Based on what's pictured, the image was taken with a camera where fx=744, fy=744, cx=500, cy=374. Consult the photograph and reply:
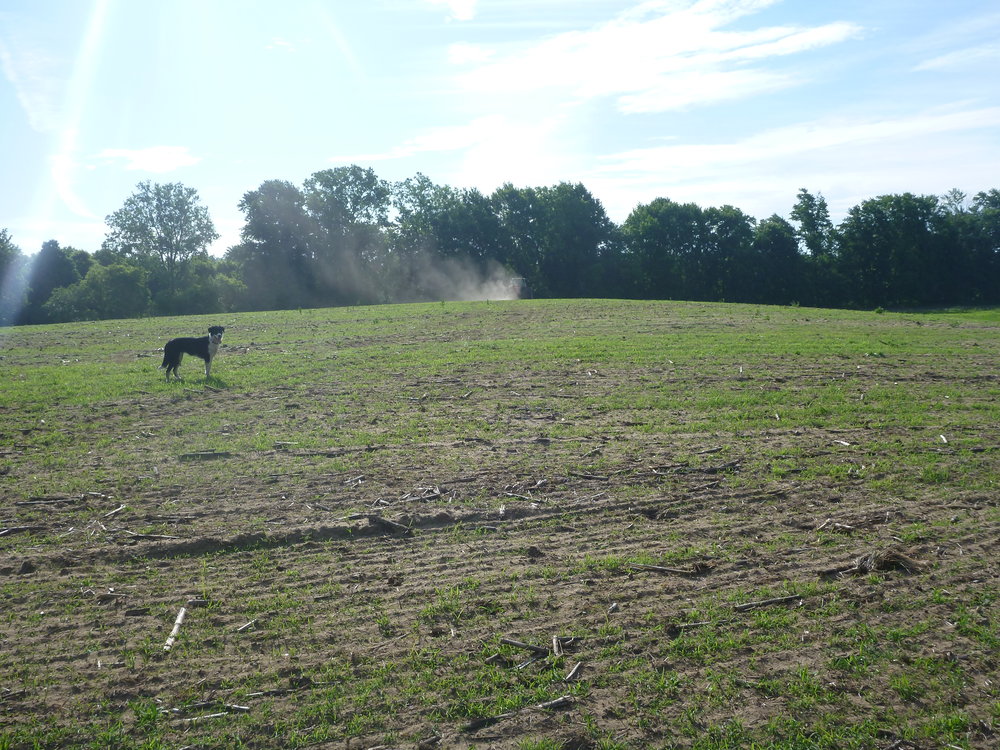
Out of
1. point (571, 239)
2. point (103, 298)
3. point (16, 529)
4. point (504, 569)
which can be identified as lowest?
point (504, 569)

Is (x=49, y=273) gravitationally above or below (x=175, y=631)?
above

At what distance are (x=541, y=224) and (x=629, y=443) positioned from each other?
67.5 metres

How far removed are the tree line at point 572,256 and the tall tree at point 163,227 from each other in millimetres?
6982

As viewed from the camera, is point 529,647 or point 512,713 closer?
point 512,713

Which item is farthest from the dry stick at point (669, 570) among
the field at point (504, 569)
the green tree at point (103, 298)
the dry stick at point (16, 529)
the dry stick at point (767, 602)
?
the green tree at point (103, 298)

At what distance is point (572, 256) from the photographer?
74188 mm

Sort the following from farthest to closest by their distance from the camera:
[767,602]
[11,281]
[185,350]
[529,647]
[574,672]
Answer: [11,281]
[185,350]
[767,602]
[529,647]
[574,672]

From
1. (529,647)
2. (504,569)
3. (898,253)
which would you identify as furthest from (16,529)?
(898,253)

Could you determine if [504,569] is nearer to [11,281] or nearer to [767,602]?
[767,602]

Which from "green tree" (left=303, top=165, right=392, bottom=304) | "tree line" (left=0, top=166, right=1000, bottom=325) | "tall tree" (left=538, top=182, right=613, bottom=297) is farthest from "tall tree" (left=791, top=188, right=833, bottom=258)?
"green tree" (left=303, top=165, right=392, bottom=304)

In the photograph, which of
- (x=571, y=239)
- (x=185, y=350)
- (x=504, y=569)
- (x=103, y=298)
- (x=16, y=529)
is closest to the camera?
(x=504, y=569)

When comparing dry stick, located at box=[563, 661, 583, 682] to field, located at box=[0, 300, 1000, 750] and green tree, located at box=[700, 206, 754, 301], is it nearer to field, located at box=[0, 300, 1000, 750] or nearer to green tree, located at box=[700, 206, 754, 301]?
field, located at box=[0, 300, 1000, 750]

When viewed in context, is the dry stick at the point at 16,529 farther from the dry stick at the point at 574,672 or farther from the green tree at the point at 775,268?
the green tree at the point at 775,268

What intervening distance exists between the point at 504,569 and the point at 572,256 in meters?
69.2
